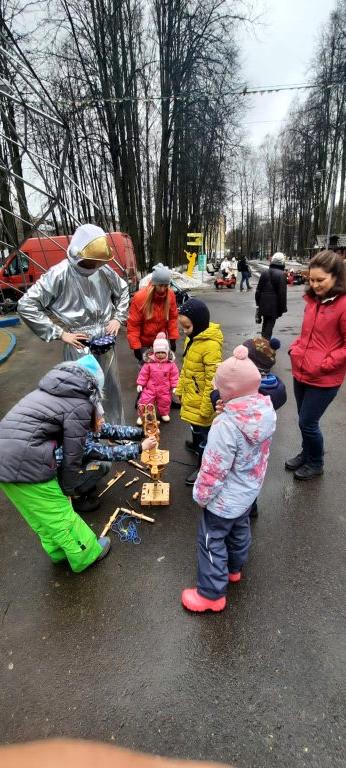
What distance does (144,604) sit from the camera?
214 cm

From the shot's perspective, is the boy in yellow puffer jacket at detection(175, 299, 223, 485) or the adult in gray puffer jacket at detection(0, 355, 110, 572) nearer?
the adult in gray puffer jacket at detection(0, 355, 110, 572)

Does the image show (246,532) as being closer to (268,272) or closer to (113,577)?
(113,577)

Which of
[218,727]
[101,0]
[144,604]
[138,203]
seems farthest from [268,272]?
[138,203]

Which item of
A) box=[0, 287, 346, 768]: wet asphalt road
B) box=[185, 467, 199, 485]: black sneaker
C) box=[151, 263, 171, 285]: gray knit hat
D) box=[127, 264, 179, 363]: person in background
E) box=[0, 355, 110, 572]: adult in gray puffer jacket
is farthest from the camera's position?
box=[127, 264, 179, 363]: person in background

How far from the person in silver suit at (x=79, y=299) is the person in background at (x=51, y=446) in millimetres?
860

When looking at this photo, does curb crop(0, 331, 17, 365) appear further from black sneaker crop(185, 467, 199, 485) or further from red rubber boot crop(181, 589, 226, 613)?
red rubber boot crop(181, 589, 226, 613)

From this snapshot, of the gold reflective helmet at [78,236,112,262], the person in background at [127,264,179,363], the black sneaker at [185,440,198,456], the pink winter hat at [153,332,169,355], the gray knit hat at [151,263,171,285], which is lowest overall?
the black sneaker at [185,440,198,456]

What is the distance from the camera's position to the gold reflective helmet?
2.69 metres

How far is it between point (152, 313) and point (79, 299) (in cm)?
140

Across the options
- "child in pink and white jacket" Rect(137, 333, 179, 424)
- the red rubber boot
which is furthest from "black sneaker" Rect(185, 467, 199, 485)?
the red rubber boot

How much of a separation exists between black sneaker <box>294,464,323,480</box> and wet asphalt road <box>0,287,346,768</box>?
32cm

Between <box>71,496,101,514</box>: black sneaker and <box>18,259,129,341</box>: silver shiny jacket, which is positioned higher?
<box>18,259,129,341</box>: silver shiny jacket

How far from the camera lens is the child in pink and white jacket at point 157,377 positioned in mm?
4254

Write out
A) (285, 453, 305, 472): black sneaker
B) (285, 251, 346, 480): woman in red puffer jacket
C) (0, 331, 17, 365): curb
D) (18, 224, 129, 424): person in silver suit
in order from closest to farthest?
(285, 251, 346, 480): woman in red puffer jacket, (18, 224, 129, 424): person in silver suit, (285, 453, 305, 472): black sneaker, (0, 331, 17, 365): curb
